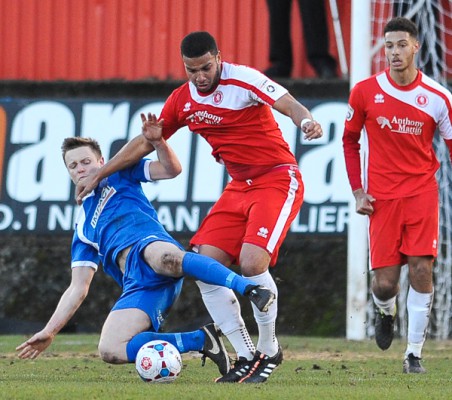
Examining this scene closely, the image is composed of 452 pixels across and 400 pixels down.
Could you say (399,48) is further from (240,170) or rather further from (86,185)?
(86,185)

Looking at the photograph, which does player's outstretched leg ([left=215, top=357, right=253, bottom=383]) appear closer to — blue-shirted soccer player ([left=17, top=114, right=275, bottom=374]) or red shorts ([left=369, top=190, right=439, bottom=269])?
blue-shirted soccer player ([left=17, top=114, right=275, bottom=374])

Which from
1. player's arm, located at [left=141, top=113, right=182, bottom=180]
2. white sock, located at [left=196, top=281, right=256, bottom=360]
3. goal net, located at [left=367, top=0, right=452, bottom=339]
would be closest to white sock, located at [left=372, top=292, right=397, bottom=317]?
white sock, located at [left=196, top=281, right=256, bottom=360]

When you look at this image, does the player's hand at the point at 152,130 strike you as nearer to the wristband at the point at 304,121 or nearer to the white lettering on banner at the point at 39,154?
the wristband at the point at 304,121

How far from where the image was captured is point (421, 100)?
340 inches

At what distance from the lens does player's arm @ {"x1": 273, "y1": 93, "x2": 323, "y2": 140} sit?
23.5ft

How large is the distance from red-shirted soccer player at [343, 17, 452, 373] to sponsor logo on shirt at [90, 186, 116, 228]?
Result: 185 centimetres

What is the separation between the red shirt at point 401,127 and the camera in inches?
340

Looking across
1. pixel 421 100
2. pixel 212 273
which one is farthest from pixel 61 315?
pixel 421 100

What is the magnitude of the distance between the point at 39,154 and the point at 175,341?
6.69 m

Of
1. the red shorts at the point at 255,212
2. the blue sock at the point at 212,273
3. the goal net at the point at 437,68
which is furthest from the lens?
the goal net at the point at 437,68

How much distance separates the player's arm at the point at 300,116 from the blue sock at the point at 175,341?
1341 millimetres

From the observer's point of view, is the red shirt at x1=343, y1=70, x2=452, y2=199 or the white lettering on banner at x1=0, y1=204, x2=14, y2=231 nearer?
the red shirt at x1=343, y1=70, x2=452, y2=199

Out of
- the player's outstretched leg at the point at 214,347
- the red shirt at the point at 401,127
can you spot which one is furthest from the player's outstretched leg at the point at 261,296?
the red shirt at the point at 401,127

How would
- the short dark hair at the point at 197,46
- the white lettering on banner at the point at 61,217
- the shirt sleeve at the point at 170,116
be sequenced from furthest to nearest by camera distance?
the white lettering on banner at the point at 61,217 < the shirt sleeve at the point at 170,116 < the short dark hair at the point at 197,46
